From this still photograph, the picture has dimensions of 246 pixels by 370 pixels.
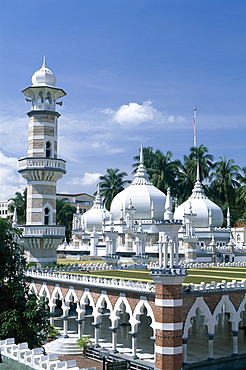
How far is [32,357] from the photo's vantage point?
16891mm

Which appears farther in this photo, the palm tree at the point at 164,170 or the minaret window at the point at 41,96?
the palm tree at the point at 164,170

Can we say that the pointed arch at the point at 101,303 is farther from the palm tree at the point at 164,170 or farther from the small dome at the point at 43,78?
the palm tree at the point at 164,170

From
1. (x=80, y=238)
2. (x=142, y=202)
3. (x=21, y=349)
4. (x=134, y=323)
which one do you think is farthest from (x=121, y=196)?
(x=21, y=349)

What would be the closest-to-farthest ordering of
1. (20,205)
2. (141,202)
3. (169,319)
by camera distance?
(169,319) < (141,202) < (20,205)

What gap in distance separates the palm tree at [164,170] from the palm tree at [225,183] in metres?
6.42

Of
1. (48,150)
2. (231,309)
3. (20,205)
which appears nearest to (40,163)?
(48,150)

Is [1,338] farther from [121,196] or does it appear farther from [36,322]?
[121,196]

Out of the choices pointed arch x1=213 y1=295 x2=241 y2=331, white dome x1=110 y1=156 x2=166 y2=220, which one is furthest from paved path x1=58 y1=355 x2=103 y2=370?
white dome x1=110 y1=156 x2=166 y2=220

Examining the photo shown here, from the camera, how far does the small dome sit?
1647 inches

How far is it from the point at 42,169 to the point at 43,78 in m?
7.68

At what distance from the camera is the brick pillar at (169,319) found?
2145 centimetres

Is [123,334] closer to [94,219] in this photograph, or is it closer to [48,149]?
[48,149]

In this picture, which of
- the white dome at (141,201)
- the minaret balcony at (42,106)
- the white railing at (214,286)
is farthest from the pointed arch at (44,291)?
the white dome at (141,201)

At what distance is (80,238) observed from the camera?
6619 centimetres
